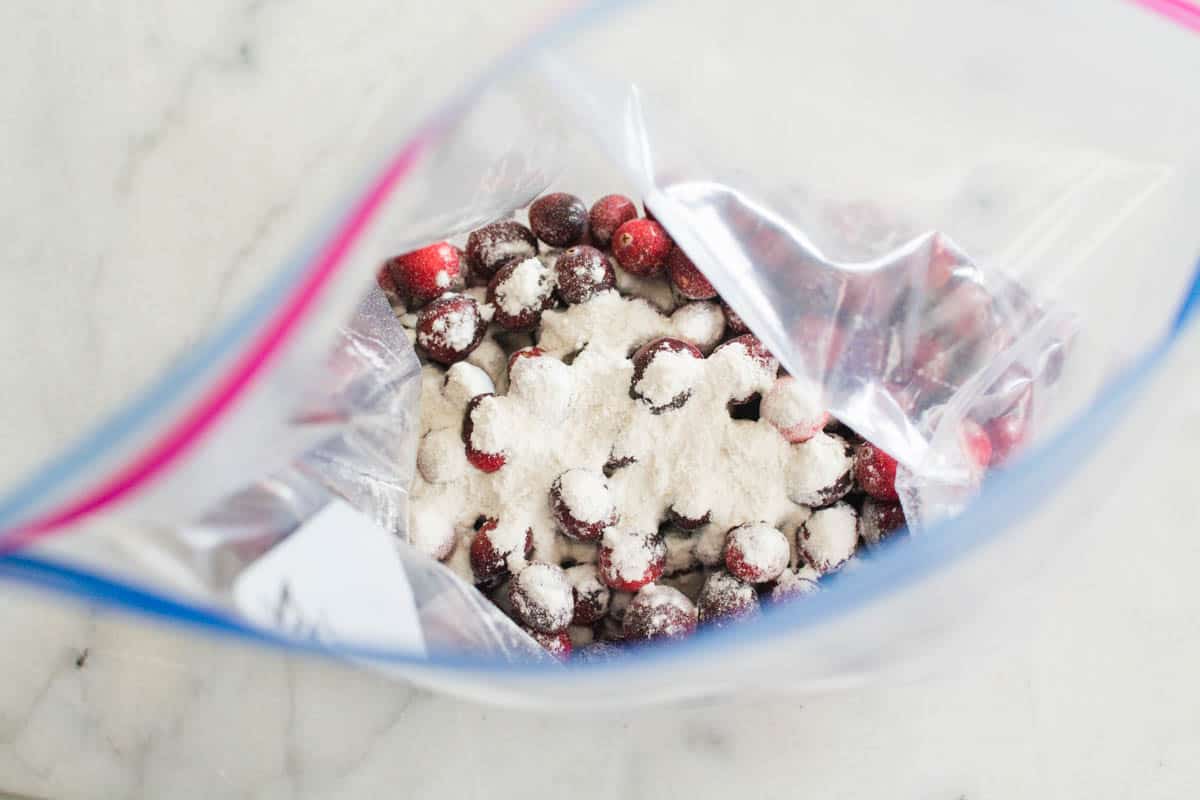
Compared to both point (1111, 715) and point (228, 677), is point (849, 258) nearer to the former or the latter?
point (1111, 715)

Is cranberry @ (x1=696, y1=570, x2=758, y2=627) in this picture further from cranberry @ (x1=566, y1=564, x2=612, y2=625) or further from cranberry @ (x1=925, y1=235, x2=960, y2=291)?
cranberry @ (x1=925, y1=235, x2=960, y2=291)

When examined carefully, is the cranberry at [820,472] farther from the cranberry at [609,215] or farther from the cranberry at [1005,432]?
the cranberry at [609,215]

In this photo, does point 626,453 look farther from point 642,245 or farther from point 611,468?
point 642,245

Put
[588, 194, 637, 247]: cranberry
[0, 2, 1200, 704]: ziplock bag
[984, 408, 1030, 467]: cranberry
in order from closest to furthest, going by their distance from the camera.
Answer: [0, 2, 1200, 704]: ziplock bag
[984, 408, 1030, 467]: cranberry
[588, 194, 637, 247]: cranberry

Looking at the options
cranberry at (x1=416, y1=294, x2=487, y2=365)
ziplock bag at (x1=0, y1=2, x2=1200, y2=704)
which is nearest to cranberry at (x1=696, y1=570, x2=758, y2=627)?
ziplock bag at (x1=0, y1=2, x2=1200, y2=704)

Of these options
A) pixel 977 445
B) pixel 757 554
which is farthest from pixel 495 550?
pixel 977 445
